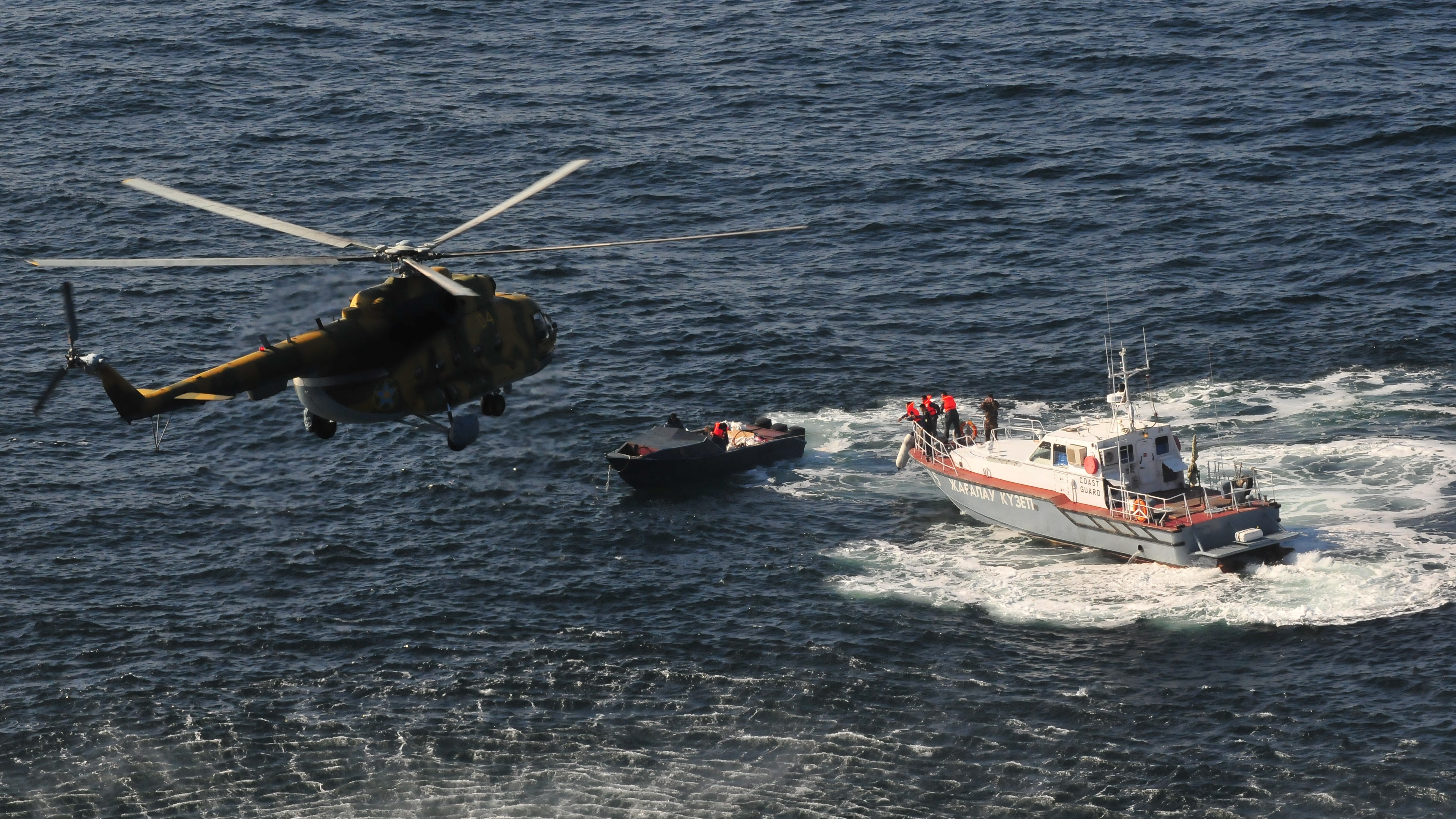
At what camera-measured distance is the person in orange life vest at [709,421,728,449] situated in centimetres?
7969

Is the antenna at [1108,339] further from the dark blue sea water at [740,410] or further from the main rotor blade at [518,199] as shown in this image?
the main rotor blade at [518,199]

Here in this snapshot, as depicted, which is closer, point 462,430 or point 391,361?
point 391,361

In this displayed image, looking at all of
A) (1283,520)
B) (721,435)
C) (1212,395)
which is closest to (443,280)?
(721,435)

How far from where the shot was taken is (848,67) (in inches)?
4897

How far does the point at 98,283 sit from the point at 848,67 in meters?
54.0

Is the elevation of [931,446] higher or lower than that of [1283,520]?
higher

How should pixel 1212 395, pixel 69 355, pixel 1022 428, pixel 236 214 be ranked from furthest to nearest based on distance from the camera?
pixel 1212 395 < pixel 1022 428 < pixel 236 214 < pixel 69 355

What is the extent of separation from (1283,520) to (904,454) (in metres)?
16.6

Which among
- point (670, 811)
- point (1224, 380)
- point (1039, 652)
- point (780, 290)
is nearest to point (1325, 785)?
point (1039, 652)

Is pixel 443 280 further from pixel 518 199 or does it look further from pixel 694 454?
pixel 694 454

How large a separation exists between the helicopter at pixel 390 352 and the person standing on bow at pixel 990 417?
30.0 m

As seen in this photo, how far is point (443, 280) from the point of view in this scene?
4194 centimetres

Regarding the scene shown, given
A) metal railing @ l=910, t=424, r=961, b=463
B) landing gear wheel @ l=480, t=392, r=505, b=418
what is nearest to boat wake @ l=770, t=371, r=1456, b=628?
metal railing @ l=910, t=424, r=961, b=463

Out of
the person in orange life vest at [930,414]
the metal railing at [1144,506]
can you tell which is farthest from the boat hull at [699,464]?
the metal railing at [1144,506]
